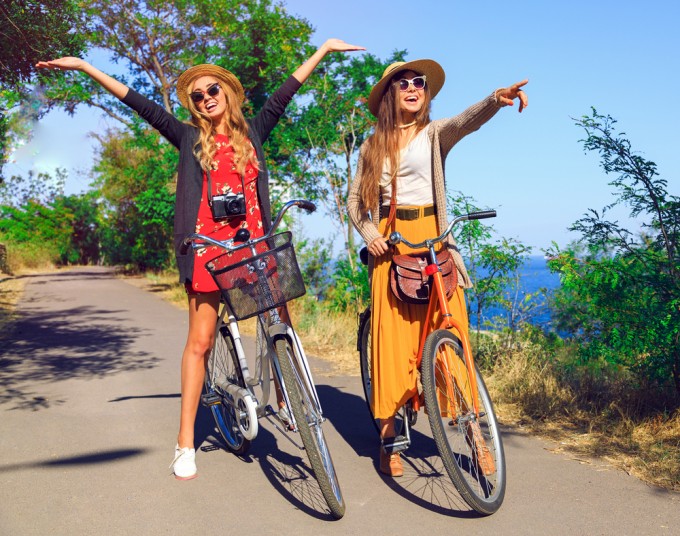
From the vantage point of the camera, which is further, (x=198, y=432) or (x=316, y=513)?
(x=198, y=432)

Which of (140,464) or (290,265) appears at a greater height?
(290,265)

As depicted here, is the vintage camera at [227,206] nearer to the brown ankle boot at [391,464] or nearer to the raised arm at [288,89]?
the raised arm at [288,89]

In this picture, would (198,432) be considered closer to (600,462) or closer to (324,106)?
(600,462)

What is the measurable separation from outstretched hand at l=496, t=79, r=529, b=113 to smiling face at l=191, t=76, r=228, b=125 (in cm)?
158

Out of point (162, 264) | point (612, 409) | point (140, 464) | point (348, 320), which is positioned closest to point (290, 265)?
point (140, 464)

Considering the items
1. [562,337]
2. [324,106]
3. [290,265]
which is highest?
[324,106]

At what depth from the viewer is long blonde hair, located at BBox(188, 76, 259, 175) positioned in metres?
4.07

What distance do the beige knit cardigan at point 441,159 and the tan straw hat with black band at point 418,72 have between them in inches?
12.2

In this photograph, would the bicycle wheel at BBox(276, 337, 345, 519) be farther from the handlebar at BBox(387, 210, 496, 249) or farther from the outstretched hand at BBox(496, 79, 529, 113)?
the outstretched hand at BBox(496, 79, 529, 113)

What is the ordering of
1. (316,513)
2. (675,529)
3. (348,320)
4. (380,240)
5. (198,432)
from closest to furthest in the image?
(675,529) → (316,513) → (380,240) → (198,432) → (348,320)

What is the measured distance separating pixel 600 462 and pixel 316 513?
1.81 meters

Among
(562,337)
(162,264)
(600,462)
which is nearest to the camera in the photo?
(600,462)

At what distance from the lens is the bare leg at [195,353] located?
4164 millimetres

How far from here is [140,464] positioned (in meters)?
4.34
